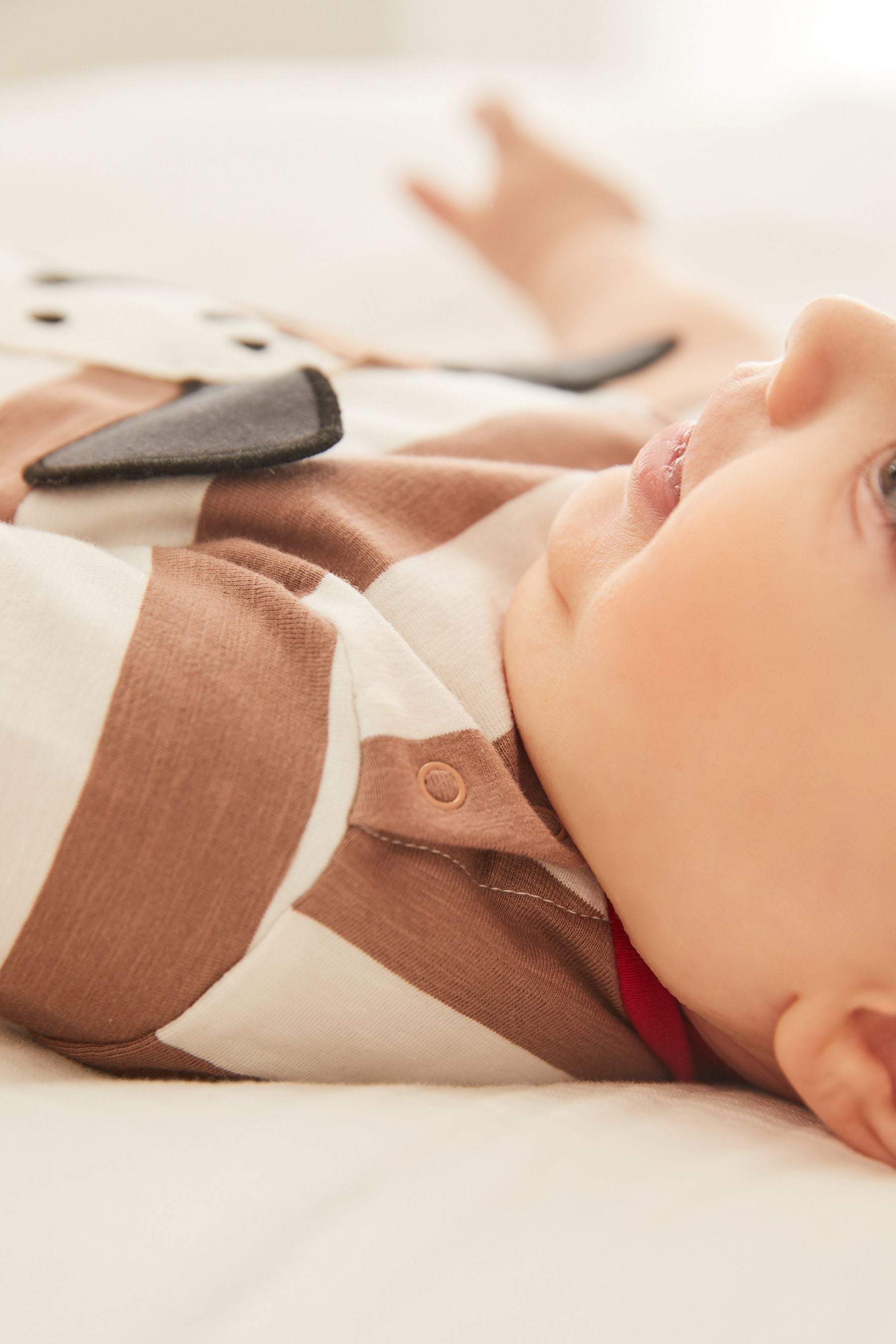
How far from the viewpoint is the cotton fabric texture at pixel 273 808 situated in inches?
19.8

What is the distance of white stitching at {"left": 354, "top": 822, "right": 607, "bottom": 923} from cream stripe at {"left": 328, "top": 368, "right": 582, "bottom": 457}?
0.27 meters

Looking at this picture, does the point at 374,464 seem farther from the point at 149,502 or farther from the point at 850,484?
the point at 850,484

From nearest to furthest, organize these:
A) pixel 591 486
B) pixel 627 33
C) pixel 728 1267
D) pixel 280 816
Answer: pixel 728 1267
pixel 280 816
pixel 591 486
pixel 627 33

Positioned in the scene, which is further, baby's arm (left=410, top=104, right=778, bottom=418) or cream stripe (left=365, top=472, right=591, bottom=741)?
baby's arm (left=410, top=104, right=778, bottom=418)

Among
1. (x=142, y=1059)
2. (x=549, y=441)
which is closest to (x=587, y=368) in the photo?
(x=549, y=441)

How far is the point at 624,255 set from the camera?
121 centimetres

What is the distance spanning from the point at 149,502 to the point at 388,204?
92cm

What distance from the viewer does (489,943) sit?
21.7 inches

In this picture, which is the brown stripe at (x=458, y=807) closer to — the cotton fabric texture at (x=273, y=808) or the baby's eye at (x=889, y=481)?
the cotton fabric texture at (x=273, y=808)

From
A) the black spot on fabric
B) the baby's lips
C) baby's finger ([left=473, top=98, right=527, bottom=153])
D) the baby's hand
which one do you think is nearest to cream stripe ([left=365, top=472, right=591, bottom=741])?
the baby's lips

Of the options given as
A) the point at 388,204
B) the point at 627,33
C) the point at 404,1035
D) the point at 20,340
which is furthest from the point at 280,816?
the point at 627,33

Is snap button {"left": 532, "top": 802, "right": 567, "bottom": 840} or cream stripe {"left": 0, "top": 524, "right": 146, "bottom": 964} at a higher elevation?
cream stripe {"left": 0, "top": 524, "right": 146, "bottom": 964}

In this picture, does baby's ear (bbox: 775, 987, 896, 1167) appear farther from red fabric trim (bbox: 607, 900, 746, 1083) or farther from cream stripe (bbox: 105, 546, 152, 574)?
cream stripe (bbox: 105, 546, 152, 574)

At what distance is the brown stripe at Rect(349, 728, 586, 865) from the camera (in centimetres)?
52
